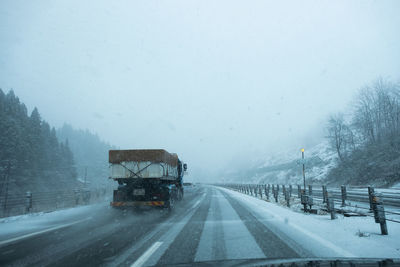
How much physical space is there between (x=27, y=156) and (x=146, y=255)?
6067 cm

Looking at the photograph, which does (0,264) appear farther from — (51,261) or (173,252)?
(173,252)

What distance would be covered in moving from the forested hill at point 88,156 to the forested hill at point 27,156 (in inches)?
1008

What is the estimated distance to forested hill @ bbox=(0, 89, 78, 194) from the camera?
46.5 m

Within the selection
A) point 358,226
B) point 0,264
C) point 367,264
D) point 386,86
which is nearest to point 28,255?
point 0,264

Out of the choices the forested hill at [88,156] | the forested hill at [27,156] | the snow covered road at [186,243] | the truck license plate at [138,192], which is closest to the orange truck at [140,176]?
the truck license plate at [138,192]

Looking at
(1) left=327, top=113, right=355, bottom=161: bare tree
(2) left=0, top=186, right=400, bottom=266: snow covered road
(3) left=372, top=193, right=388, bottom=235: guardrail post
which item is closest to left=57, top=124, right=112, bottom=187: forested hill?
(1) left=327, top=113, right=355, bottom=161: bare tree

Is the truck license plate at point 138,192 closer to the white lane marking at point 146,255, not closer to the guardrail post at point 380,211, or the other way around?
the white lane marking at point 146,255

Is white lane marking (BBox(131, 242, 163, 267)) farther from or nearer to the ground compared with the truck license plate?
nearer to the ground

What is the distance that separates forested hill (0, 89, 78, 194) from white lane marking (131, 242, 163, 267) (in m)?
46.0

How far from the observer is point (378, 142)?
36.5 meters

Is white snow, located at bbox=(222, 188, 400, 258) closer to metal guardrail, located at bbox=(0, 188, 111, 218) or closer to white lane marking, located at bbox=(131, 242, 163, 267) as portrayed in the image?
white lane marking, located at bbox=(131, 242, 163, 267)

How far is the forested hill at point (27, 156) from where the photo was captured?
46516mm

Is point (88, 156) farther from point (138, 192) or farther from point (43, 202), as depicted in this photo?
point (138, 192)

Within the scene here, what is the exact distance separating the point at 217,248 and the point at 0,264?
148 inches
